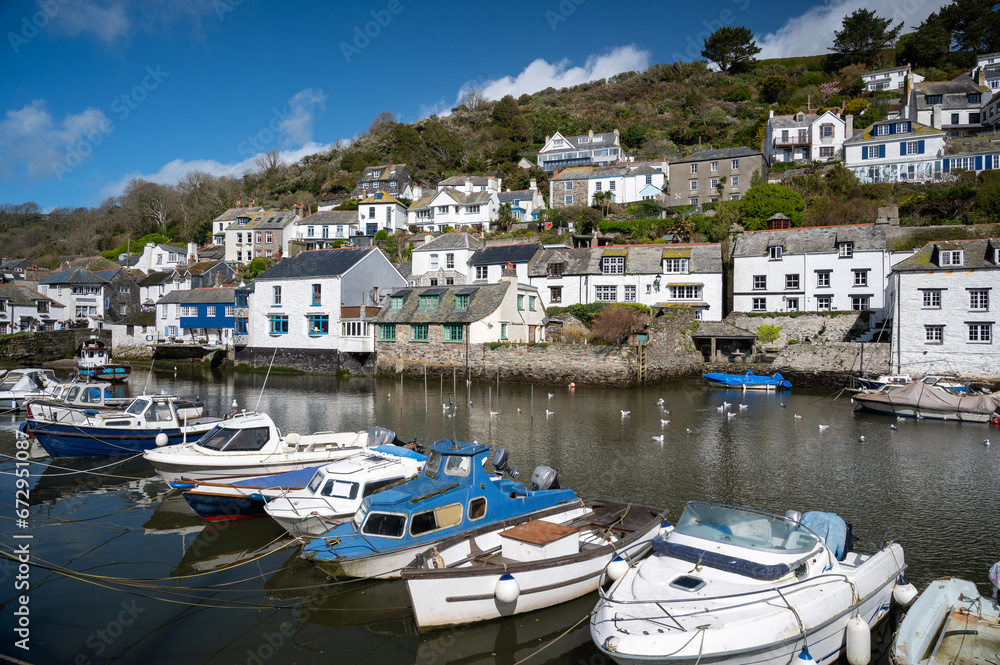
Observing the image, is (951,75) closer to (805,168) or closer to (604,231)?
(805,168)

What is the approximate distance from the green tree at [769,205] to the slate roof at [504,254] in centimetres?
1961

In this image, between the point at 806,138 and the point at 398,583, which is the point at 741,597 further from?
the point at 806,138

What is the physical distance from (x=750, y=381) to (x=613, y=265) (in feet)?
46.5

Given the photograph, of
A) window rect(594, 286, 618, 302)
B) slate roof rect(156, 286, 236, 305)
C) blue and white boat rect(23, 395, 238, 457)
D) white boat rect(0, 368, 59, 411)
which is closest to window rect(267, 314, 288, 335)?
slate roof rect(156, 286, 236, 305)

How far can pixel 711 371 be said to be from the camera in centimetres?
4088

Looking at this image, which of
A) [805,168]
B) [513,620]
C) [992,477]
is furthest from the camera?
[805,168]

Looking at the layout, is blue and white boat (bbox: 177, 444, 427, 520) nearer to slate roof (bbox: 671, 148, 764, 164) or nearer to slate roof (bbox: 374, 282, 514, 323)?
slate roof (bbox: 374, 282, 514, 323)

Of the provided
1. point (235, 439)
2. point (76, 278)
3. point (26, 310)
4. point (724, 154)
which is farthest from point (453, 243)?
point (26, 310)

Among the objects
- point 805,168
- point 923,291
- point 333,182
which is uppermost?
point 333,182

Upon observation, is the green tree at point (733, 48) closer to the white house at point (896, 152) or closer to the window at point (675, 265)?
the white house at point (896, 152)

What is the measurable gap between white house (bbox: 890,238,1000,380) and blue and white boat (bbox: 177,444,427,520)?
34819 mm

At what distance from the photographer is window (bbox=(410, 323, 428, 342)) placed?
42.8 metres

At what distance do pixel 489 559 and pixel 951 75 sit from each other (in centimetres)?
10081

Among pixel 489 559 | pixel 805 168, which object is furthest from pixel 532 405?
pixel 805 168
